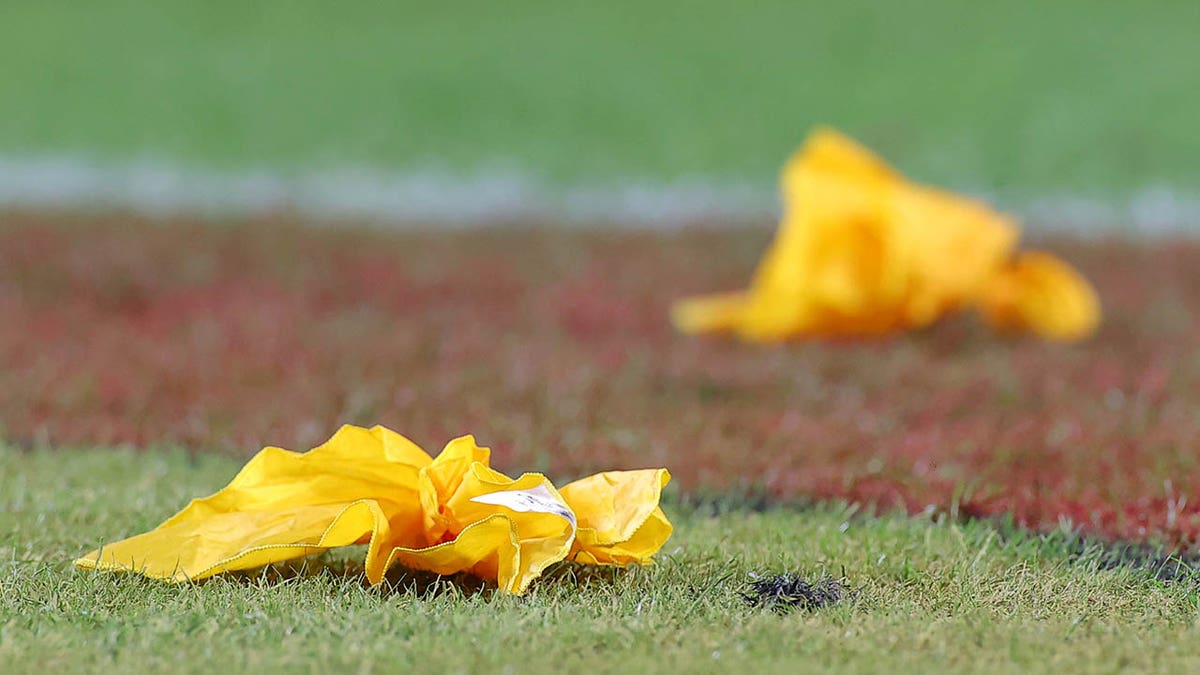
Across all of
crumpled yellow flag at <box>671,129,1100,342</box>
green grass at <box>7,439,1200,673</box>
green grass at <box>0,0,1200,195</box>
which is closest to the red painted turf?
crumpled yellow flag at <box>671,129,1100,342</box>

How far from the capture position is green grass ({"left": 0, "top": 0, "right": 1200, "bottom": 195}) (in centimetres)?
798

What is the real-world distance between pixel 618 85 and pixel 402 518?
668cm

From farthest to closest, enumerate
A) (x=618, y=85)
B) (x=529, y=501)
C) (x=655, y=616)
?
(x=618, y=85), (x=529, y=501), (x=655, y=616)

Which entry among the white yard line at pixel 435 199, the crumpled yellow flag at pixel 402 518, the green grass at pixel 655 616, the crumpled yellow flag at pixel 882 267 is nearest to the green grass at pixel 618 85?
the white yard line at pixel 435 199

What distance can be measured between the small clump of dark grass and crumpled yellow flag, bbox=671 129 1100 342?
263 centimetres

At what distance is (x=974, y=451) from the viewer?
3188mm

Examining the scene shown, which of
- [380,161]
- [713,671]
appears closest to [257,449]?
[713,671]

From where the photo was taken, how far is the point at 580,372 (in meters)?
4.15

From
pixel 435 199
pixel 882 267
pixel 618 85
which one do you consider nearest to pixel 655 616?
pixel 882 267

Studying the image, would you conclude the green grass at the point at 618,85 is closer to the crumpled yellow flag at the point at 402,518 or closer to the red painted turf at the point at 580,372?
the red painted turf at the point at 580,372

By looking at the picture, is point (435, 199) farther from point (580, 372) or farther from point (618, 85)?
point (580, 372)

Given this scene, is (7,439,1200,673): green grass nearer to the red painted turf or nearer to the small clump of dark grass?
the small clump of dark grass

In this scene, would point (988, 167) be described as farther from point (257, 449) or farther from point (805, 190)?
point (257, 449)

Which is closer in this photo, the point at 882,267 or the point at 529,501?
the point at 529,501
